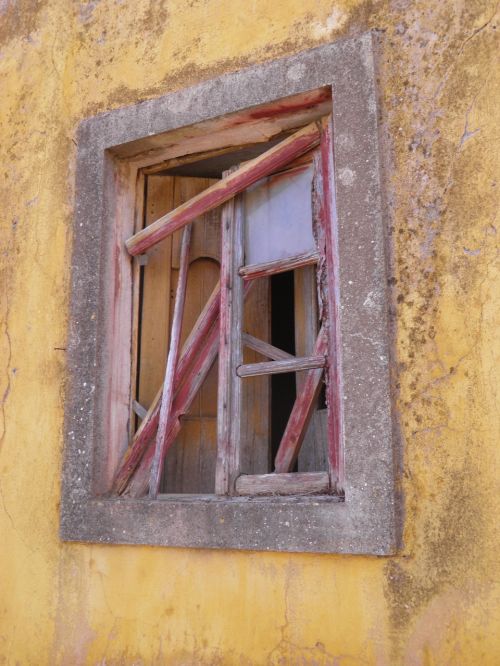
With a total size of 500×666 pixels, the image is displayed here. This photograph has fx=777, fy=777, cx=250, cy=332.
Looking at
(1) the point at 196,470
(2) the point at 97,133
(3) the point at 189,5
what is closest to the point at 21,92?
(2) the point at 97,133

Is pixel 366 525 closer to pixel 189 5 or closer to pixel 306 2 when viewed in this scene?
pixel 306 2

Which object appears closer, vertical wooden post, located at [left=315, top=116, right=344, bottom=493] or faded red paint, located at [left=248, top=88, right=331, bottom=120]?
vertical wooden post, located at [left=315, top=116, right=344, bottom=493]

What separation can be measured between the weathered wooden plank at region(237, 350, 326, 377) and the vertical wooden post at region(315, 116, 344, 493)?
0.06 metres

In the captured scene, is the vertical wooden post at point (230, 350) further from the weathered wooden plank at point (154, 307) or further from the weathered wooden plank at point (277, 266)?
the weathered wooden plank at point (154, 307)

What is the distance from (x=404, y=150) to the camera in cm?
291

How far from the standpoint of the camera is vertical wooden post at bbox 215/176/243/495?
3.31 metres

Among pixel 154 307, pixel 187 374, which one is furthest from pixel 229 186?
pixel 187 374

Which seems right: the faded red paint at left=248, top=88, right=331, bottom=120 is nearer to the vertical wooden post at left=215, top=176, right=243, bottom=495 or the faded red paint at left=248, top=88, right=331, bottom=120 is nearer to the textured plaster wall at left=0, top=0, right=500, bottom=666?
the textured plaster wall at left=0, top=0, right=500, bottom=666

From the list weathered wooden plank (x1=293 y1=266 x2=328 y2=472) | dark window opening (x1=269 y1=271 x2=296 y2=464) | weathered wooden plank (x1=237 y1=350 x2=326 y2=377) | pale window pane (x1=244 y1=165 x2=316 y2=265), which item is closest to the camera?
weathered wooden plank (x1=237 y1=350 x2=326 y2=377)

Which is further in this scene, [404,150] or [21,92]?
[21,92]

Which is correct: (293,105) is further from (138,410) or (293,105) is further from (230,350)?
(138,410)

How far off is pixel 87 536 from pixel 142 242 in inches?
53.9

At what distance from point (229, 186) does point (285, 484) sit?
4.51 feet

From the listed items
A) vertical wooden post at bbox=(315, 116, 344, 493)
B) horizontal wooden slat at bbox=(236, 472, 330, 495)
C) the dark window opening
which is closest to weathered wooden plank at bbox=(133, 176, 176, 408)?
horizontal wooden slat at bbox=(236, 472, 330, 495)
